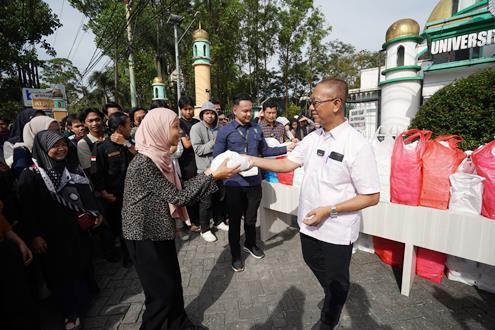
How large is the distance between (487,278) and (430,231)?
82 cm

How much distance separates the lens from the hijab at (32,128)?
2.64 m

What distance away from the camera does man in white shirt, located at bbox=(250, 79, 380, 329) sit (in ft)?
5.60

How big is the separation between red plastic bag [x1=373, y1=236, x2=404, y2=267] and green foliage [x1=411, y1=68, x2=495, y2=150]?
13.3 feet

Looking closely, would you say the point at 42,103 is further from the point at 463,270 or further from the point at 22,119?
the point at 463,270

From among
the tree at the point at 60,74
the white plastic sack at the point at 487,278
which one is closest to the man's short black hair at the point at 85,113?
the white plastic sack at the point at 487,278

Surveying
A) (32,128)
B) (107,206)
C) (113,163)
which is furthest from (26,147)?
(107,206)

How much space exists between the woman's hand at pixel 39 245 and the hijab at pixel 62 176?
0.32 m

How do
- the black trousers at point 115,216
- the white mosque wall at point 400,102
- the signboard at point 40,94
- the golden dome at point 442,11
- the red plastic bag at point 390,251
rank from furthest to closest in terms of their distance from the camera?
the signboard at point 40,94 → the golden dome at point 442,11 → the white mosque wall at point 400,102 → the black trousers at point 115,216 → the red plastic bag at point 390,251

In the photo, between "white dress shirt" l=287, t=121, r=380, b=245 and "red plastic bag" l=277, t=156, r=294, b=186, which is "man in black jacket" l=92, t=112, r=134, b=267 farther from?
"white dress shirt" l=287, t=121, r=380, b=245

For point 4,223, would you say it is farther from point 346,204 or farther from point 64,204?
point 346,204

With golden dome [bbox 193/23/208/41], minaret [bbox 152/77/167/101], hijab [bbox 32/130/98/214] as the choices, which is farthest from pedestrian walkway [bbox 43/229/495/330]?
minaret [bbox 152/77/167/101]

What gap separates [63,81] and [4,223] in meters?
44.4

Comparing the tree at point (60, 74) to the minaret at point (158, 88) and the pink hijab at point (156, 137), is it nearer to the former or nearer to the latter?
the minaret at point (158, 88)

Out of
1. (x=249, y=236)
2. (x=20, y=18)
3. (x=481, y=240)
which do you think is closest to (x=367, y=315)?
(x=481, y=240)
